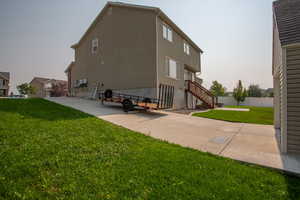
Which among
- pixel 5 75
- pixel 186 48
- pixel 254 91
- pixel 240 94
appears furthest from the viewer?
pixel 254 91

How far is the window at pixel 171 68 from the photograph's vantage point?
38.8 ft

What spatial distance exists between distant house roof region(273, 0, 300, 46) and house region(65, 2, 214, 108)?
6.60 m

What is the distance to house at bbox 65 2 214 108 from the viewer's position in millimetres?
10539

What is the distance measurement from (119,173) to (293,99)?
4672 mm

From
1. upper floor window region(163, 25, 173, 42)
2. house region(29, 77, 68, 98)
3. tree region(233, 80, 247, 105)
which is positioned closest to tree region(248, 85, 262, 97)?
tree region(233, 80, 247, 105)

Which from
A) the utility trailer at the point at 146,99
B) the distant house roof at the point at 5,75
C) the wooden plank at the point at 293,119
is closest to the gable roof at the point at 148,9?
the utility trailer at the point at 146,99

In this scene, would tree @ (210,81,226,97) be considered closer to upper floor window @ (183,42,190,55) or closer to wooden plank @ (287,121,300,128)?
upper floor window @ (183,42,190,55)

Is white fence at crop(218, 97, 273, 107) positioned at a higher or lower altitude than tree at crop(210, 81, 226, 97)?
lower

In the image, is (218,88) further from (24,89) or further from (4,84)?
(4,84)

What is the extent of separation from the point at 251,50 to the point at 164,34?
7.08 m

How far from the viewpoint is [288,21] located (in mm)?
Result: 4617

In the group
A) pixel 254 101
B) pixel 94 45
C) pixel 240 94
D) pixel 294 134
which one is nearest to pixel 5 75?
pixel 94 45

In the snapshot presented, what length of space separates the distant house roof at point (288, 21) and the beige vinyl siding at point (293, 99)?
0.93 ft

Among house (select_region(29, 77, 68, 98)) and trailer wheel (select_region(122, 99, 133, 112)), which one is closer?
trailer wheel (select_region(122, 99, 133, 112))
